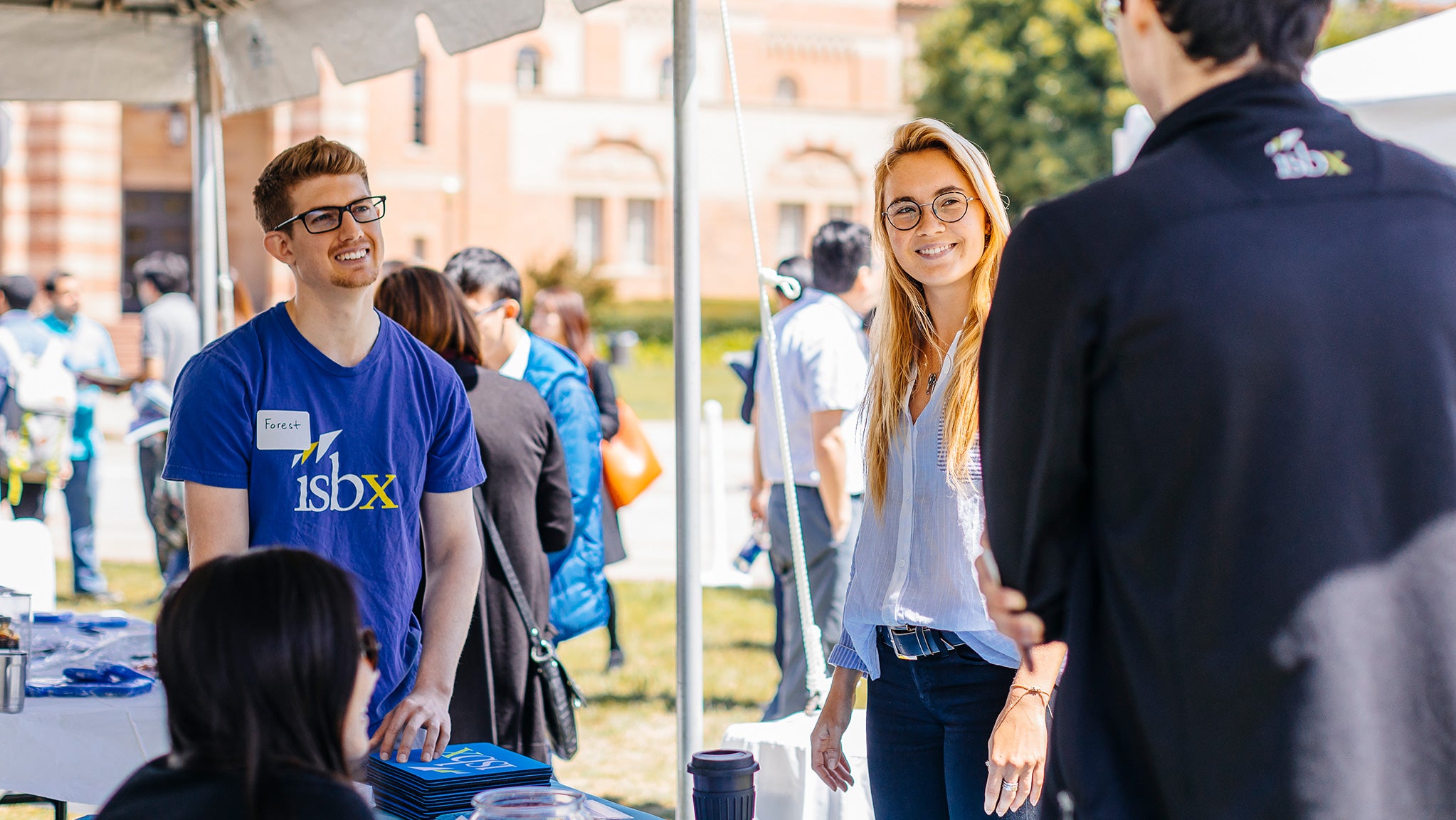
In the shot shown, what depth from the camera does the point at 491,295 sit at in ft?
15.8

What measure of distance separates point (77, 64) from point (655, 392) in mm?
24351

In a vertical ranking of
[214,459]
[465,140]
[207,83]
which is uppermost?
[465,140]

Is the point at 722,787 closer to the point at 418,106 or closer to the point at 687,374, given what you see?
the point at 687,374

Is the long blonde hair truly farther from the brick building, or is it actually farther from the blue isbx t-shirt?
the brick building

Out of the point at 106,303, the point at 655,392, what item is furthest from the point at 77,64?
the point at 106,303

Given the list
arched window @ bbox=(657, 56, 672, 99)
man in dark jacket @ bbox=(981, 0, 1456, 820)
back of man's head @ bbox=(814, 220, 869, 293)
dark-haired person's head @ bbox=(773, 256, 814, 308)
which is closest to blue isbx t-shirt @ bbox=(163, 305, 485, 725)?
man in dark jacket @ bbox=(981, 0, 1456, 820)

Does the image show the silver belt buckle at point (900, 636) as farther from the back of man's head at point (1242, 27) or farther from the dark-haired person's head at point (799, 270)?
the dark-haired person's head at point (799, 270)

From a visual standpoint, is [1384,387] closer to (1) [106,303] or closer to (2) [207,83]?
(2) [207,83]

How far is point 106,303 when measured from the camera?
102 ft

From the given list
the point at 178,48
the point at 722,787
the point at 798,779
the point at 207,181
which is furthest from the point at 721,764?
the point at 207,181

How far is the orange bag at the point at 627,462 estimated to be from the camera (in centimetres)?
644

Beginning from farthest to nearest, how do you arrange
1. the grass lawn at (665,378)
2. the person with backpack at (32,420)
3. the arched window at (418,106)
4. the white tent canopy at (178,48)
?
the arched window at (418,106), the grass lawn at (665,378), the person with backpack at (32,420), the white tent canopy at (178,48)

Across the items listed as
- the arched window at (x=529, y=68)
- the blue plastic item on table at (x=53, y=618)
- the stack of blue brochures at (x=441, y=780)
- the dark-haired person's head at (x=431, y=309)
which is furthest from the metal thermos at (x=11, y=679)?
the arched window at (x=529, y=68)

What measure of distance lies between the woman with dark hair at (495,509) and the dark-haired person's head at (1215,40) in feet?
8.88
